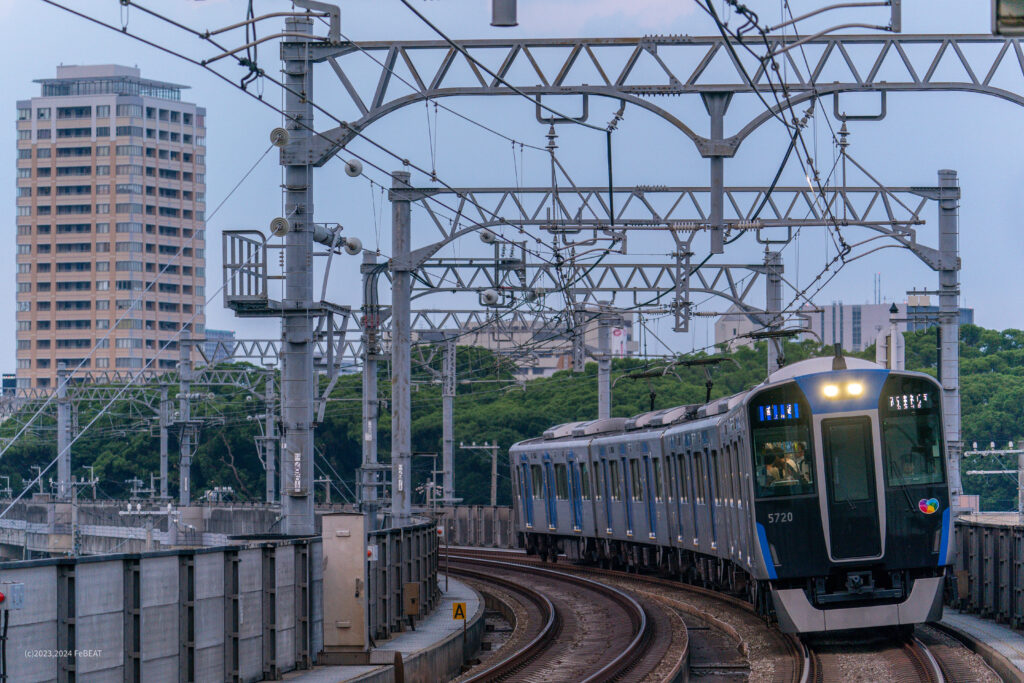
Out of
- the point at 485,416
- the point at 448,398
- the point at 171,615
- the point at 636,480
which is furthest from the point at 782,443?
the point at 485,416

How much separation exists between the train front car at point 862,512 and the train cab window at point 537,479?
21.1 metres

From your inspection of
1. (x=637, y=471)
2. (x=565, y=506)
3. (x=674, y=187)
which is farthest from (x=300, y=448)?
(x=565, y=506)

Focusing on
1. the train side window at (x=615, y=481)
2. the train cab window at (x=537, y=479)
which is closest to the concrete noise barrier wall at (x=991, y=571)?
the train side window at (x=615, y=481)

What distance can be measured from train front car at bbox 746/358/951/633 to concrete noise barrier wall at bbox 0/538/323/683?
18.6 feet

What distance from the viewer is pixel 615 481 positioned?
32750 mm

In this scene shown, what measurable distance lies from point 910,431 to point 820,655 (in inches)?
114

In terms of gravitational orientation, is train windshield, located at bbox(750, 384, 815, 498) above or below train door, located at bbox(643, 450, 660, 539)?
above

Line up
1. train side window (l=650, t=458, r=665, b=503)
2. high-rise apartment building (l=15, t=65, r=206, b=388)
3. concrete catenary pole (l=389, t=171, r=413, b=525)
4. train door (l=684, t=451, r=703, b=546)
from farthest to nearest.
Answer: high-rise apartment building (l=15, t=65, r=206, b=388), concrete catenary pole (l=389, t=171, r=413, b=525), train side window (l=650, t=458, r=665, b=503), train door (l=684, t=451, r=703, b=546)

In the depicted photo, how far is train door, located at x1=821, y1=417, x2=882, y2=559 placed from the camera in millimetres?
18125

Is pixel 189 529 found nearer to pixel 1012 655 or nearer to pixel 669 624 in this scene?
pixel 669 624

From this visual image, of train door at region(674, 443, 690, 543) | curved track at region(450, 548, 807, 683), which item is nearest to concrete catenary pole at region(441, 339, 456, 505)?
curved track at region(450, 548, 807, 683)

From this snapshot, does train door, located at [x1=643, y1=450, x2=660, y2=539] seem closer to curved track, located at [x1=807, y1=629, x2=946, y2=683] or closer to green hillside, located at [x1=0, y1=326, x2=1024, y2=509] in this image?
curved track, located at [x1=807, y1=629, x2=946, y2=683]

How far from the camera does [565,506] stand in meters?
37.4

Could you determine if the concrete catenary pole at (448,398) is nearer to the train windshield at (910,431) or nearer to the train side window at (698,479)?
the train side window at (698,479)
